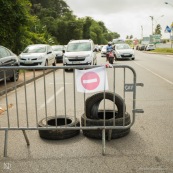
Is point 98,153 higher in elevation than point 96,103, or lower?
lower

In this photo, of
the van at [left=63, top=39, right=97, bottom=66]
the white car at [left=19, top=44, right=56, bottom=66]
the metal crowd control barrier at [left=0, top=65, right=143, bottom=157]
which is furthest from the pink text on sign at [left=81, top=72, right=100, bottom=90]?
the white car at [left=19, top=44, right=56, bottom=66]

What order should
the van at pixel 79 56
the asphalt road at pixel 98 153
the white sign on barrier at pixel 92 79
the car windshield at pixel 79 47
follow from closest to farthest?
1. the asphalt road at pixel 98 153
2. the white sign on barrier at pixel 92 79
3. the van at pixel 79 56
4. the car windshield at pixel 79 47

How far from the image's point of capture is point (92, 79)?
4734 millimetres

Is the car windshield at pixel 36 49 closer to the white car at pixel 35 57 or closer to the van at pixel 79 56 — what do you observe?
the white car at pixel 35 57

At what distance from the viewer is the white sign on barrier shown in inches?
186

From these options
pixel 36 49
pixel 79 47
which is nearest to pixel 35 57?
pixel 36 49

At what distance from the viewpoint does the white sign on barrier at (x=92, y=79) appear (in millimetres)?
4719

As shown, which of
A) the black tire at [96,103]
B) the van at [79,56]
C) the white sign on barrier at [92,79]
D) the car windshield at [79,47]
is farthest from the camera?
the car windshield at [79,47]

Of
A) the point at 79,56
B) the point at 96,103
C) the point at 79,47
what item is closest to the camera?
the point at 96,103

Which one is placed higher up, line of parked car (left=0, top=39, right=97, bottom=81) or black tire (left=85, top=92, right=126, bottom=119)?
line of parked car (left=0, top=39, right=97, bottom=81)

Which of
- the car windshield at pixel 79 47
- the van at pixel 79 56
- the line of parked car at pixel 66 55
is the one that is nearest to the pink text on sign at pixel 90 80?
the line of parked car at pixel 66 55

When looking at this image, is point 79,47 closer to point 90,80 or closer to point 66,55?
point 66,55

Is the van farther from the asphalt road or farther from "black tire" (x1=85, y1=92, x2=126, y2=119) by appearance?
"black tire" (x1=85, y1=92, x2=126, y2=119)

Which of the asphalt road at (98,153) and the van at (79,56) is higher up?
the van at (79,56)
